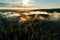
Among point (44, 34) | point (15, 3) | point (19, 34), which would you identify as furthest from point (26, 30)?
point (15, 3)

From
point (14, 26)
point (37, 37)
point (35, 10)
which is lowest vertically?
point (37, 37)

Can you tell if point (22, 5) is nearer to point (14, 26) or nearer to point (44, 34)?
point (14, 26)

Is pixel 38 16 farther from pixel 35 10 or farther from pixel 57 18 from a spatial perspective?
pixel 57 18

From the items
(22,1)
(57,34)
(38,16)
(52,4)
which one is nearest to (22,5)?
(22,1)

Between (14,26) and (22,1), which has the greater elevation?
(22,1)

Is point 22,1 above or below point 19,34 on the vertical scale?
above
